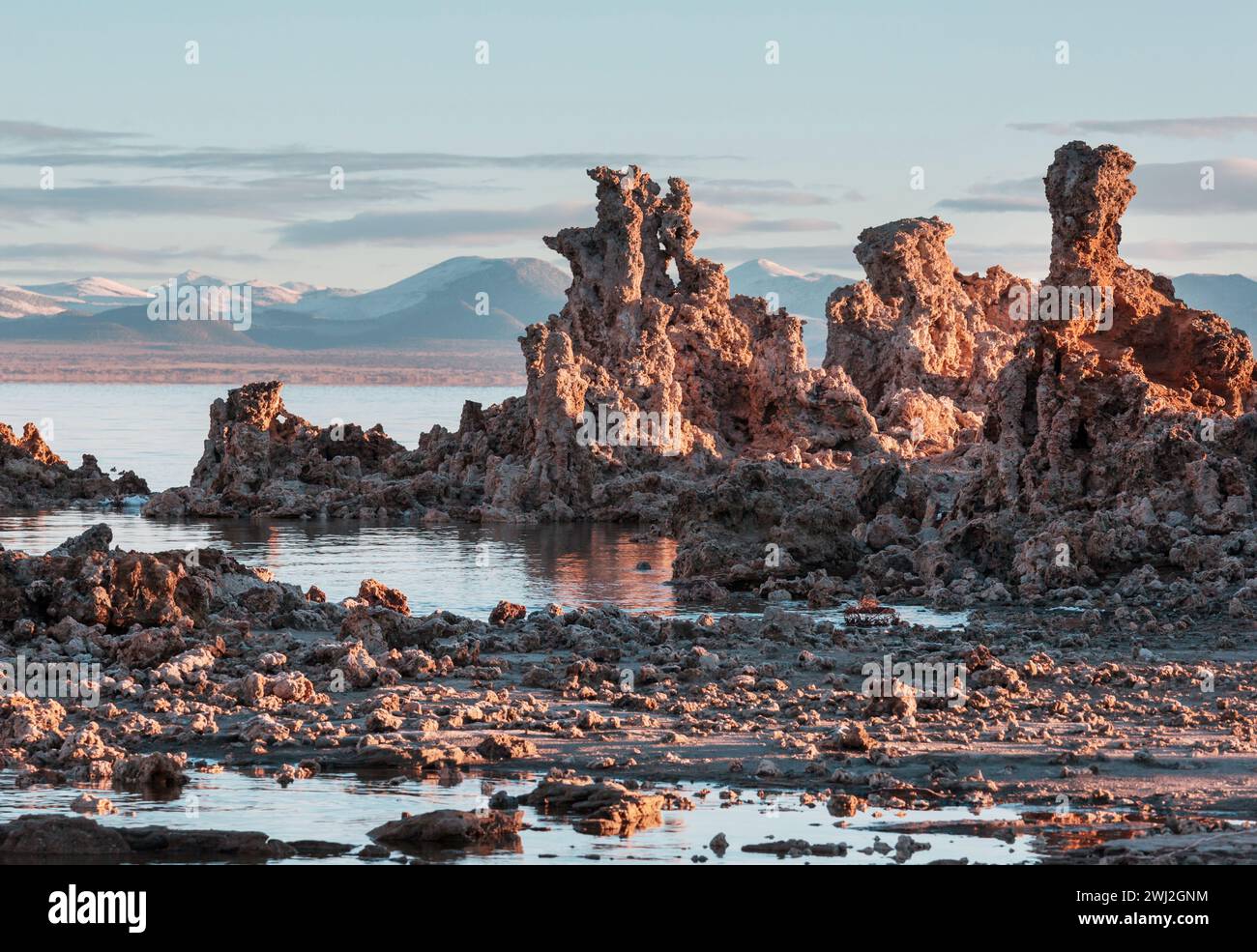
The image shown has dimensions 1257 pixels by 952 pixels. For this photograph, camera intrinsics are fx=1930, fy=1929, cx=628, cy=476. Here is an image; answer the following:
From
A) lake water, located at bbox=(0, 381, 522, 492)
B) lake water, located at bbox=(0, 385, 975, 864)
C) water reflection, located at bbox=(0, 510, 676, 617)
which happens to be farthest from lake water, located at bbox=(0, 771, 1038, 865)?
lake water, located at bbox=(0, 381, 522, 492)

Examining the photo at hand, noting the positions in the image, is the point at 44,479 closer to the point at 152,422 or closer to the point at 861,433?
the point at 861,433

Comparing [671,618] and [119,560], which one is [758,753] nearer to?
[671,618]

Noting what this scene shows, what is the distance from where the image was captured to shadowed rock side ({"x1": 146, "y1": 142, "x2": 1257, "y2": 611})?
33.9m

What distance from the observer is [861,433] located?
2601 inches

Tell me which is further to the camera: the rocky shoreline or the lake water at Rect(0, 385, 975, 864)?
the rocky shoreline

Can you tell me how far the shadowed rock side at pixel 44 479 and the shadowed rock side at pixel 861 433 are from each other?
351cm

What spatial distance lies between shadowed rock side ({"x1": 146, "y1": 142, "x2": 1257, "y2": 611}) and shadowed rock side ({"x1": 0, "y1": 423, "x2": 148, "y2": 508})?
11.5 feet

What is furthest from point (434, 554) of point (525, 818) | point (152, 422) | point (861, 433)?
point (152, 422)

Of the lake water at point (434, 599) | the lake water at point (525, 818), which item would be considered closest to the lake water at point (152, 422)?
the lake water at point (434, 599)

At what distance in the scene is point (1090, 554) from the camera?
3200 centimetres

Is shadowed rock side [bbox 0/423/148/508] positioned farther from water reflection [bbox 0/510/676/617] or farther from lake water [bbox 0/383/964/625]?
water reflection [bbox 0/510/676/617]

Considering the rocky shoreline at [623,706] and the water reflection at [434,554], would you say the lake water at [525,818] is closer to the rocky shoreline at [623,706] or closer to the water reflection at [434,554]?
the rocky shoreline at [623,706]
